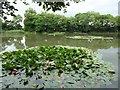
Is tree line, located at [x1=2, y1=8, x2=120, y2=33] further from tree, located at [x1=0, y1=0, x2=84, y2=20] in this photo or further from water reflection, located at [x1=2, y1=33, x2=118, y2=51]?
tree, located at [x1=0, y1=0, x2=84, y2=20]

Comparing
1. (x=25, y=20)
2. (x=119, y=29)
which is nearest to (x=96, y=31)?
(x=119, y=29)

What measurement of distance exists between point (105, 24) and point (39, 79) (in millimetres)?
29389

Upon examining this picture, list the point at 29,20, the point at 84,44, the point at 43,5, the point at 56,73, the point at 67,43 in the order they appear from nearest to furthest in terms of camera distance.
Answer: the point at 43,5 < the point at 56,73 < the point at 84,44 < the point at 67,43 < the point at 29,20

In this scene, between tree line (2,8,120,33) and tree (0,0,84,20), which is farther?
tree line (2,8,120,33)

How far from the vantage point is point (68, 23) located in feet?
106

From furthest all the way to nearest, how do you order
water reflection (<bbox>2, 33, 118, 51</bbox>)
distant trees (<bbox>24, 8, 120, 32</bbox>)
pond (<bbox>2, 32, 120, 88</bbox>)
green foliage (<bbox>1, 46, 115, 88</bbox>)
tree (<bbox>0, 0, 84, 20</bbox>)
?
1. distant trees (<bbox>24, 8, 120, 32</bbox>)
2. water reflection (<bbox>2, 33, 118, 51</bbox>)
3. pond (<bbox>2, 32, 120, 88</bbox>)
4. green foliage (<bbox>1, 46, 115, 88</bbox>)
5. tree (<bbox>0, 0, 84, 20</bbox>)

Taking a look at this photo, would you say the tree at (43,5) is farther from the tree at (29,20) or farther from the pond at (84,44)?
the tree at (29,20)

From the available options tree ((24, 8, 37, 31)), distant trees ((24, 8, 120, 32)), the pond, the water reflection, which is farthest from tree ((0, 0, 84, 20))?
tree ((24, 8, 37, 31))

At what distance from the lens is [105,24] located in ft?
105

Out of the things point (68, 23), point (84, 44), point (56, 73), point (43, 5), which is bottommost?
point (84, 44)

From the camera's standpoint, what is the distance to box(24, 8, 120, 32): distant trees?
102 ft

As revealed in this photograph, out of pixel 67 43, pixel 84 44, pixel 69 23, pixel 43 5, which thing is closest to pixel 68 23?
pixel 69 23

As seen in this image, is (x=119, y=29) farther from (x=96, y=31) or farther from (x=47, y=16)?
(x=47, y=16)

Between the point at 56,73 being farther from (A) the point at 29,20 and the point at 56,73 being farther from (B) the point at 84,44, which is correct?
(A) the point at 29,20
